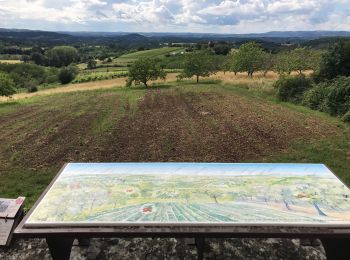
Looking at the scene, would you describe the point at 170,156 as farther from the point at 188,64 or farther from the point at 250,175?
the point at 188,64

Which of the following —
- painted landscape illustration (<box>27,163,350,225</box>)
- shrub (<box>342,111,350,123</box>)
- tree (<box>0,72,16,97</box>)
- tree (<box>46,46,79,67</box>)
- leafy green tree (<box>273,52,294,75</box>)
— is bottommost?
tree (<box>46,46,79,67</box>)

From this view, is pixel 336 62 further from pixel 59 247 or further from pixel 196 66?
pixel 59 247

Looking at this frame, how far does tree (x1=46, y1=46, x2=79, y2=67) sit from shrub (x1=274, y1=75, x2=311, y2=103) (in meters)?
113

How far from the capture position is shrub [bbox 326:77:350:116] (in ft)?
60.1

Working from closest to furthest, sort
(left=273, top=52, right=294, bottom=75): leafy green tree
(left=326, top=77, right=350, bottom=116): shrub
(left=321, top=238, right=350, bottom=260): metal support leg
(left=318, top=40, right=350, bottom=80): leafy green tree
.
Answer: (left=321, top=238, right=350, bottom=260): metal support leg < (left=326, top=77, right=350, bottom=116): shrub < (left=318, top=40, right=350, bottom=80): leafy green tree < (left=273, top=52, right=294, bottom=75): leafy green tree

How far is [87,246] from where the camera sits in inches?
247

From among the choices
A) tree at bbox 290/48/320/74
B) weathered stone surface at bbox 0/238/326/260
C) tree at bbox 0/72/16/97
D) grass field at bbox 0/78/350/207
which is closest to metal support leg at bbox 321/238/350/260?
weathered stone surface at bbox 0/238/326/260

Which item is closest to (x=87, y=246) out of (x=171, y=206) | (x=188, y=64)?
(x=171, y=206)

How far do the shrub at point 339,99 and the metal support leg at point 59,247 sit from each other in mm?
17115

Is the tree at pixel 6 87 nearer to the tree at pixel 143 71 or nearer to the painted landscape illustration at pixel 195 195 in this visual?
the tree at pixel 143 71

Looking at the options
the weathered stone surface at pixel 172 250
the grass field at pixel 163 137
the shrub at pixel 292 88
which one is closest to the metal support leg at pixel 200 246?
the weathered stone surface at pixel 172 250

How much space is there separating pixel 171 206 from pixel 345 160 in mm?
9088

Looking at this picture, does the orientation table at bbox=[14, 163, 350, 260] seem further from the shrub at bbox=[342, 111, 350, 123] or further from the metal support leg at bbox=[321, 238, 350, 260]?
the shrub at bbox=[342, 111, 350, 123]

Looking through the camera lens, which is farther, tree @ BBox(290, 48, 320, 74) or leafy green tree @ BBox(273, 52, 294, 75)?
leafy green tree @ BBox(273, 52, 294, 75)
